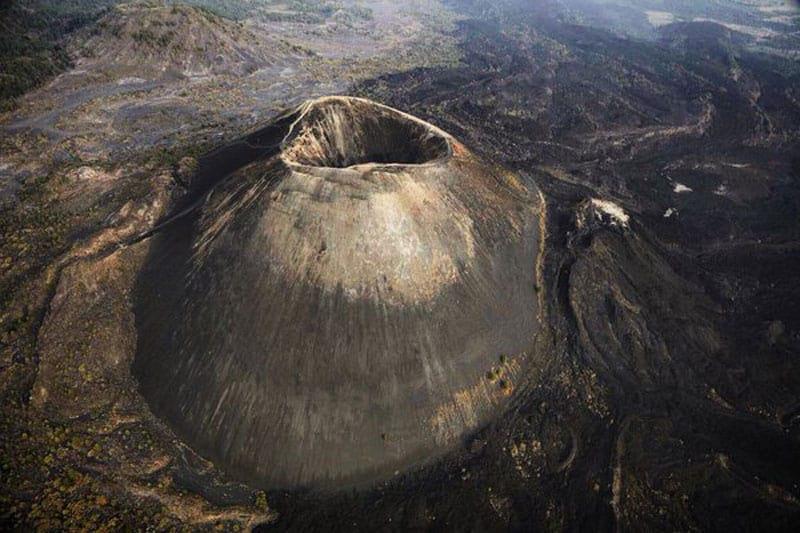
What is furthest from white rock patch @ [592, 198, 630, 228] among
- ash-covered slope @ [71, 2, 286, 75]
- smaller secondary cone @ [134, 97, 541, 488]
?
ash-covered slope @ [71, 2, 286, 75]

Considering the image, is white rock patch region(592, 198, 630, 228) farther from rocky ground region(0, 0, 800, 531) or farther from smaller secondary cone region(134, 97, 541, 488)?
smaller secondary cone region(134, 97, 541, 488)

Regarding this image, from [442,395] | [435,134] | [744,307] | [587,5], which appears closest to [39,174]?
[435,134]

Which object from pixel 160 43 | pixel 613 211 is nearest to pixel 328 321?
pixel 613 211

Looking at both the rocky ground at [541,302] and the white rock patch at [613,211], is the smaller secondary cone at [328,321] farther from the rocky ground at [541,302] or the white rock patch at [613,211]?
the white rock patch at [613,211]

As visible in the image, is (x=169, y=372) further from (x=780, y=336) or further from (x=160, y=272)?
(x=780, y=336)

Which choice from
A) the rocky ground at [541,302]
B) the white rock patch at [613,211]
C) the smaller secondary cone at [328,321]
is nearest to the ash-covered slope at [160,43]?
the rocky ground at [541,302]

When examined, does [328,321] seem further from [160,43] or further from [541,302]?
[160,43]

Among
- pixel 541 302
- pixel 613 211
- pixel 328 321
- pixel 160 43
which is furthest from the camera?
pixel 160 43

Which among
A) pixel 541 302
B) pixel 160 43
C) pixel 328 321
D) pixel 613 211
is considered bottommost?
pixel 541 302
